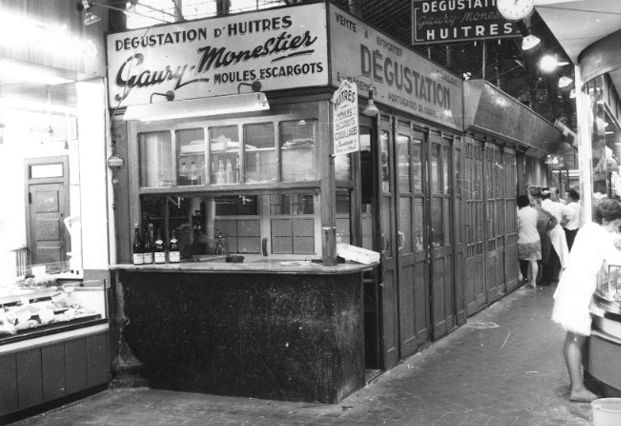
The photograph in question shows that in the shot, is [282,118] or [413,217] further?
[413,217]

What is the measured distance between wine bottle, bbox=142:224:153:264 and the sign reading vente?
391 centimetres

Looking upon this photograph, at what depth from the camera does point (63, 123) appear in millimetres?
8188

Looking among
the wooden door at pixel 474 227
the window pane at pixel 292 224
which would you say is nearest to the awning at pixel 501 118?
the wooden door at pixel 474 227

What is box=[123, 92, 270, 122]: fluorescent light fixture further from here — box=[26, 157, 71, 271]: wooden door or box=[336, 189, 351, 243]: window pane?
box=[26, 157, 71, 271]: wooden door

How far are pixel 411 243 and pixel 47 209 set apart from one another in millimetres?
4525

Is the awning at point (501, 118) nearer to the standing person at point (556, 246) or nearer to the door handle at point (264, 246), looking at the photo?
the standing person at point (556, 246)

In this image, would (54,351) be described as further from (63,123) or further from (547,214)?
(547,214)

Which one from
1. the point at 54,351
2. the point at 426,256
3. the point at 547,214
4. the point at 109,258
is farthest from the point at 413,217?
the point at 547,214

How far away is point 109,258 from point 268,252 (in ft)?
5.55

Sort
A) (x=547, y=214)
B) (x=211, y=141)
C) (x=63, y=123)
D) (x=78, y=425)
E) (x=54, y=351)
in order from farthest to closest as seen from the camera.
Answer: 1. (x=547, y=214)
2. (x=63, y=123)
3. (x=211, y=141)
4. (x=54, y=351)
5. (x=78, y=425)

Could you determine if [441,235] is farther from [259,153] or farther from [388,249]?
[259,153]

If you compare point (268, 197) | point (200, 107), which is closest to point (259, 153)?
point (200, 107)

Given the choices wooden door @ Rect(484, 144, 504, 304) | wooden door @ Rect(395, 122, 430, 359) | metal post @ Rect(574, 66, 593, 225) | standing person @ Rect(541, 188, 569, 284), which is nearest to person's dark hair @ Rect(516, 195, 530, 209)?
standing person @ Rect(541, 188, 569, 284)

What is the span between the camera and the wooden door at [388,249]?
7262mm
